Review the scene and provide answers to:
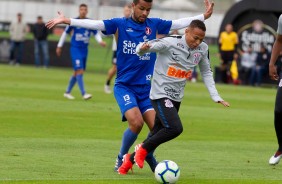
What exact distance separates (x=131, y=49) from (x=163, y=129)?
4.26 ft

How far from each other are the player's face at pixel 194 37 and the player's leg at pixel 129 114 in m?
1.12

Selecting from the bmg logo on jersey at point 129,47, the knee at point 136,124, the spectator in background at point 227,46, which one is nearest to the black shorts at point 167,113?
the knee at point 136,124

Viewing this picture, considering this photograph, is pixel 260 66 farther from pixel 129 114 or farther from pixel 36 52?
pixel 129 114

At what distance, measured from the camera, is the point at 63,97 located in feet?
78.2

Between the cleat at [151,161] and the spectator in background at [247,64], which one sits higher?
the cleat at [151,161]

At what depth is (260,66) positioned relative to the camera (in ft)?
119

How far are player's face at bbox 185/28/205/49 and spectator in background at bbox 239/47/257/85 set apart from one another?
25960 mm

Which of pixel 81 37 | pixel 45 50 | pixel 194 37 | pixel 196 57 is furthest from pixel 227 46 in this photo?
pixel 194 37

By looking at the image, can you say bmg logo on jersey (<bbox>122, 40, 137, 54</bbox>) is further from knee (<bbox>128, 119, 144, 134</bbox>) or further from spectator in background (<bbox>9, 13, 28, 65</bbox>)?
spectator in background (<bbox>9, 13, 28, 65</bbox>)

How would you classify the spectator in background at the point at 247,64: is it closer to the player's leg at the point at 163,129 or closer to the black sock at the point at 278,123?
the black sock at the point at 278,123

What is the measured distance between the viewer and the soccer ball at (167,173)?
1023 cm

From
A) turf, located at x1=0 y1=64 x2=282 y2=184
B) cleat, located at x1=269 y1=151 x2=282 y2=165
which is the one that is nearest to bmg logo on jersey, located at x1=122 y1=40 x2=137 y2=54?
turf, located at x1=0 y1=64 x2=282 y2=184

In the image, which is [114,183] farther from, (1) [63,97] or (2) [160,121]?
(1) [63,97]

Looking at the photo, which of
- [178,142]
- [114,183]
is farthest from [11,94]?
[114,183]
